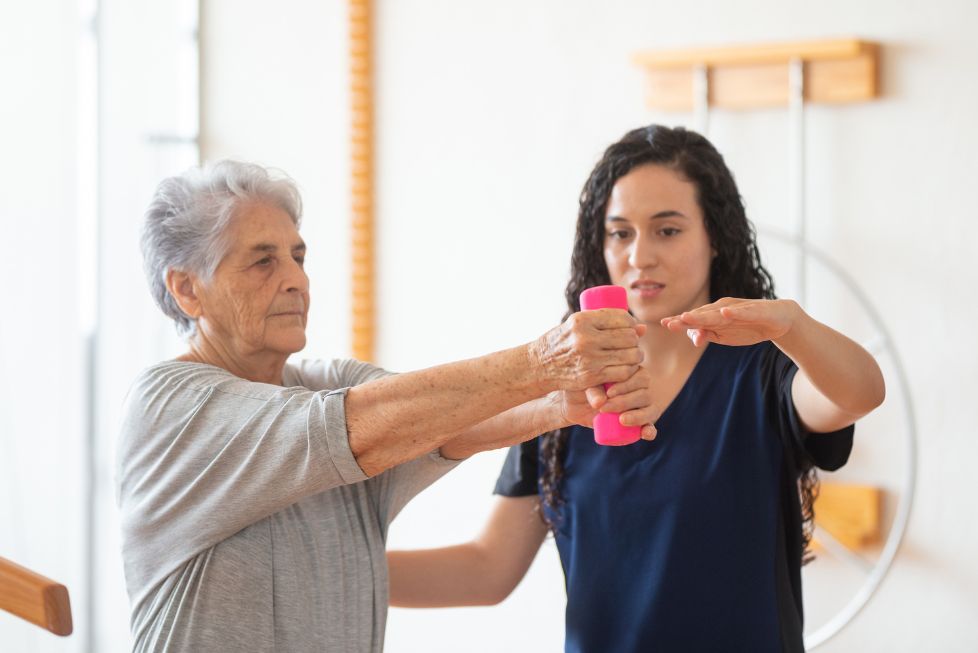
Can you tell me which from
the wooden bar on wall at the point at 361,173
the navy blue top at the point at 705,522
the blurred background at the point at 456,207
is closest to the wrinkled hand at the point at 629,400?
the navy blue top at the point at 705,522

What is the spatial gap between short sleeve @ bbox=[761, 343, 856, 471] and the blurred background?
128 centimetres

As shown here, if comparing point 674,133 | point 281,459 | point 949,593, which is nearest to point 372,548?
point 281,459

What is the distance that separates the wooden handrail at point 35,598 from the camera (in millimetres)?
1294

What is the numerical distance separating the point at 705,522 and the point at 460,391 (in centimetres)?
54

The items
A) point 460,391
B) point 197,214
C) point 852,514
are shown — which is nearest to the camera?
point 460,391

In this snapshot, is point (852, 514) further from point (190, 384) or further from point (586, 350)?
Result: point (190, 384)

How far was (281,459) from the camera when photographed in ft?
4.98

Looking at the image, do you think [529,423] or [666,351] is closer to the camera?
[529,423]

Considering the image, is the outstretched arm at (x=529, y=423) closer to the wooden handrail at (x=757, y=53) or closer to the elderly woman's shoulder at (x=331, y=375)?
the elderly woman's shoulder at (x=331, y=375)

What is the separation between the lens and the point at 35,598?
1.30 m

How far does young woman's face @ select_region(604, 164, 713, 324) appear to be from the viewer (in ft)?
6.30

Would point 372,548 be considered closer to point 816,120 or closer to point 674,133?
point 674,133

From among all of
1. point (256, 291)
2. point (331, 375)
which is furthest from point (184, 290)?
point (331, 375)

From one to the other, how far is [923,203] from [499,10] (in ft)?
4.80
